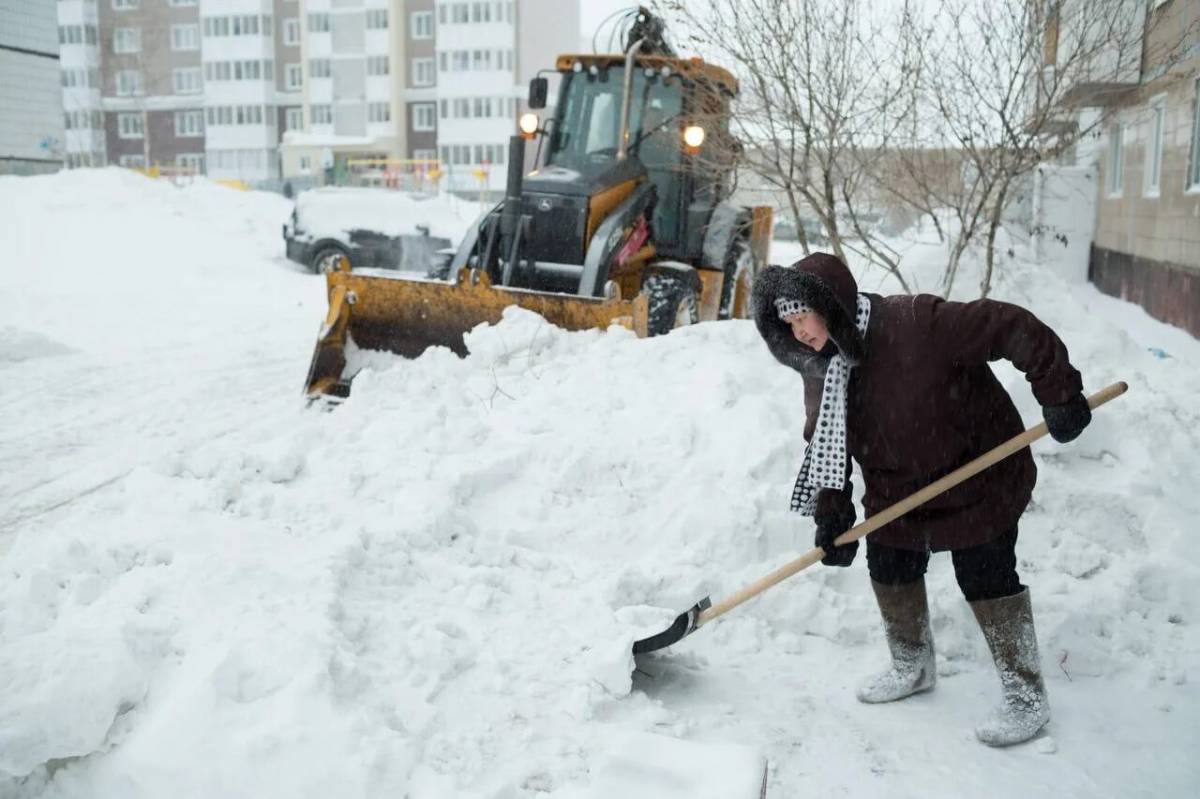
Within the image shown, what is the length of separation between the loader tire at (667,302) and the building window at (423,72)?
4900cm

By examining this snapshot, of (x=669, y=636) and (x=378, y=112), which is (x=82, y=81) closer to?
(x=378, y=112)

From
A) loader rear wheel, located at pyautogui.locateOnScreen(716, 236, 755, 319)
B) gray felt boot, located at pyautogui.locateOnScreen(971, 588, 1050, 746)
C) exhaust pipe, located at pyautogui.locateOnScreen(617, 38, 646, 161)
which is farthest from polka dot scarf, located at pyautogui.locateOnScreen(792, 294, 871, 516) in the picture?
loader rear wheel, located at pyautogui.locateOnScreen(716, 236, 755, 319)

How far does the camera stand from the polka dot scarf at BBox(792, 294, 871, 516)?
11.1 feet

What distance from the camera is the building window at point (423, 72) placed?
178ft

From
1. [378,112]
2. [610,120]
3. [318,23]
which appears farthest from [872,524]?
[318,23]

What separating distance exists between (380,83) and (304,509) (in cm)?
5257

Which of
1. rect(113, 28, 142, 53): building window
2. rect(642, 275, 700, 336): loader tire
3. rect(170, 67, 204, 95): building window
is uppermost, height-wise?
rect(113, 28, 142, 53): building window

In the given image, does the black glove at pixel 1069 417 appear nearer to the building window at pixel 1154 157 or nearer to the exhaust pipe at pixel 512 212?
the exhaust pipe at pixel 512 212

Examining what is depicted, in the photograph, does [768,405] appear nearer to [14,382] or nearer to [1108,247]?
[14,382]

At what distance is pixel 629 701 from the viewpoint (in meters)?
3.52

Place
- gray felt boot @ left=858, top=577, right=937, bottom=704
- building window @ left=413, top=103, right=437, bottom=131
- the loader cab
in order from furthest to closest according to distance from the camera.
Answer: building window @ left=413, top=103, right=437, bottom=131
the loader cab
gray felt boot @ left=858, top=577, right=937, bottom=704

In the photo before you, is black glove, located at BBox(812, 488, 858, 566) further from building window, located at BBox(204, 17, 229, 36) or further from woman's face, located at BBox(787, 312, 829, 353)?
building window, located at BBox(204, 17, 229, 36)

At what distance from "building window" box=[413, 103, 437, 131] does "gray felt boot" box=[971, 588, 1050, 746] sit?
176 feet

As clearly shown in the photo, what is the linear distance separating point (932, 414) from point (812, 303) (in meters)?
0.53
